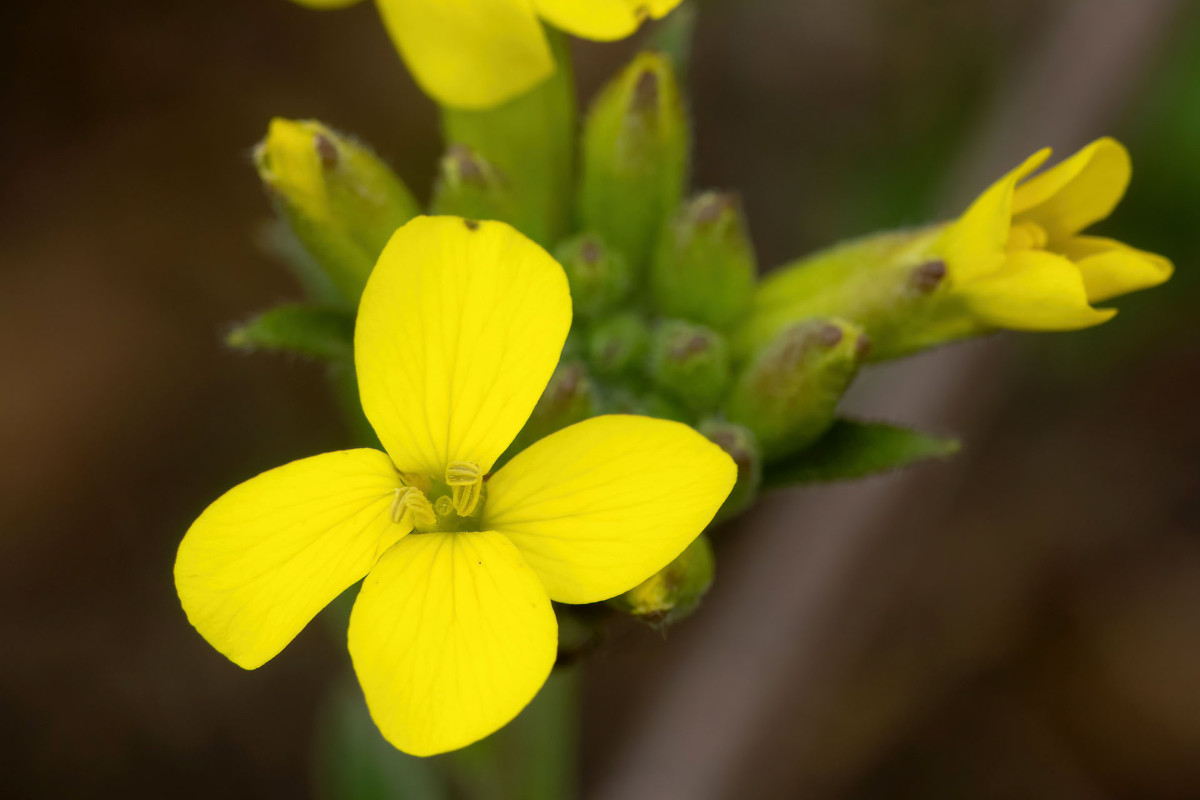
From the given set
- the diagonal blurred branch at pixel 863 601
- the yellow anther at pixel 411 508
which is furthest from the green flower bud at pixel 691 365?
the diagonal blurred branch at pixel 863 601

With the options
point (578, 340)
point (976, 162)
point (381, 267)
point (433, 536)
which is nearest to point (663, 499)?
point (433, 536)

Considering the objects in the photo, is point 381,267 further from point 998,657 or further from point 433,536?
point 998,657

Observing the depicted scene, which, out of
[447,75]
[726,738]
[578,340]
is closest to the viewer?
[447,75]

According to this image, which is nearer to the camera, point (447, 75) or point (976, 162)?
point (447, 75)

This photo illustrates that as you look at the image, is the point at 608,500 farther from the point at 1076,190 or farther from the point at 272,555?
the point at 1076,190

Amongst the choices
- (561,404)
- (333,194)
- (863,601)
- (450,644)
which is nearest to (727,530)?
(863,601)

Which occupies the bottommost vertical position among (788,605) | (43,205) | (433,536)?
(788,605)

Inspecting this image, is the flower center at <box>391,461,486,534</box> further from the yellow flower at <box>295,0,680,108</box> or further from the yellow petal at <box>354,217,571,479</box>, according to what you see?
the yellow flower at <box>295,0,680,108</box>

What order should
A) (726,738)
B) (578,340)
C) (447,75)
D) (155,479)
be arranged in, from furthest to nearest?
(155,479)
(726,738)
(578,340)
(447,75)
